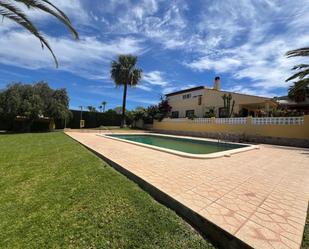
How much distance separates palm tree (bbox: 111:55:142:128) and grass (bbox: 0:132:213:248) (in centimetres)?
2373

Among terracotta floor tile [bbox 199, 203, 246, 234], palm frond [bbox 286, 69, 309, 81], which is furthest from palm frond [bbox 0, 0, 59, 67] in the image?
palm frond [bbox 286, 69, 309, 81]

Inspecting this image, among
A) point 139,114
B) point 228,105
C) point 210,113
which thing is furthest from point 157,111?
point 228,105

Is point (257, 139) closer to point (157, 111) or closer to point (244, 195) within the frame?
point (244, 195)

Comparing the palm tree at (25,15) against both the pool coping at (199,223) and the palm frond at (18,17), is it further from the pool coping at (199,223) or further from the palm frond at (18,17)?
the pool coping at (199,223)

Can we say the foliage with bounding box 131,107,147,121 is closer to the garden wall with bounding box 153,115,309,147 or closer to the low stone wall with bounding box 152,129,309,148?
the garden wall with bounding box 153,115,309,147

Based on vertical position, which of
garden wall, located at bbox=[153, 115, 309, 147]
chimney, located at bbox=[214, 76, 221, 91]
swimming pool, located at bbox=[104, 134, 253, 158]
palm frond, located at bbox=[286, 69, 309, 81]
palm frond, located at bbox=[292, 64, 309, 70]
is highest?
chimney, located at bbox=[214, 76, 221, 91]

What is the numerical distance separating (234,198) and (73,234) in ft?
9.08

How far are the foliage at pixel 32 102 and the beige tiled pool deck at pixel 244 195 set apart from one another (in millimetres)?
17279

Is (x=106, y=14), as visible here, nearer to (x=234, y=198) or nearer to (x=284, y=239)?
(x=234, y=198)

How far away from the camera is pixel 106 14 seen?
11078mm

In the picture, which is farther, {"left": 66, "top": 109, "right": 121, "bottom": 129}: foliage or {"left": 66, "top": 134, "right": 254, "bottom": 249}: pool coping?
{"left": 66, "top": 109, "right": 121, "bottom": 129}: foliage

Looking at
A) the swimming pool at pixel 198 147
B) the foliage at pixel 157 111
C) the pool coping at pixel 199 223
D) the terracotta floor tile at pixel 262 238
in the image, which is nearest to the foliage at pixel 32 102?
the swimming pool at pixel 198 147

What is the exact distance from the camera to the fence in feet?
43.9

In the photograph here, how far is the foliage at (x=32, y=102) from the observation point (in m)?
18.1
